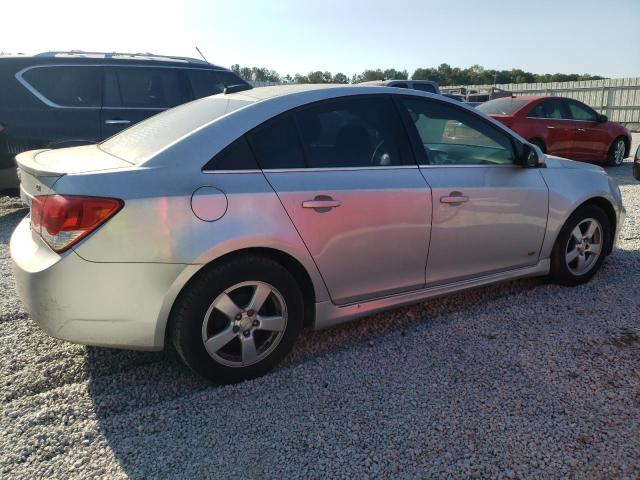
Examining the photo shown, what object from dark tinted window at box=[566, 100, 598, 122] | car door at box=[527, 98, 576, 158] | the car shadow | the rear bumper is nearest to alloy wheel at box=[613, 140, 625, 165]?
dark tinted window at box=[566, 100, 598, 122]

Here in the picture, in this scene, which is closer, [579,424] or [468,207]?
[579,424]

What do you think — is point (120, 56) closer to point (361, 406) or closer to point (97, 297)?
point (97, 297)

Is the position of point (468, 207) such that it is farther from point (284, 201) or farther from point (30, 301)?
point (30, 301)

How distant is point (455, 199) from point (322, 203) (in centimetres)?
101

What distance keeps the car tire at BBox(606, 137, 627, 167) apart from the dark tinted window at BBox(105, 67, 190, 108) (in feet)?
31.0

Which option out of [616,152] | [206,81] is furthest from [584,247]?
[616,152]

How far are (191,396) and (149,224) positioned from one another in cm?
94

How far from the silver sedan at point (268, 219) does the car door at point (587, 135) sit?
814 cm

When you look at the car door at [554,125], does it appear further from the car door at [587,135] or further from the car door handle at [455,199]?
the car door handle at [455,199]

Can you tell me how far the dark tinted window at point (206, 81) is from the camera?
723cm

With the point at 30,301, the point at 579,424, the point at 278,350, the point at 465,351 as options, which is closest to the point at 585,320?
the point at 465,351

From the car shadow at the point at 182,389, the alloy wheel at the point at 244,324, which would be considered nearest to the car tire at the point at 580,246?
the car shadow at the point at 182,389

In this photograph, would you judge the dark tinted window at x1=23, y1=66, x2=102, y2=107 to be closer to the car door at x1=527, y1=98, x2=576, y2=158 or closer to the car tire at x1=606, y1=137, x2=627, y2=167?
the car door at x1=527, y1=98, x2=576, y2=158

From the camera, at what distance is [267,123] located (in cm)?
299
